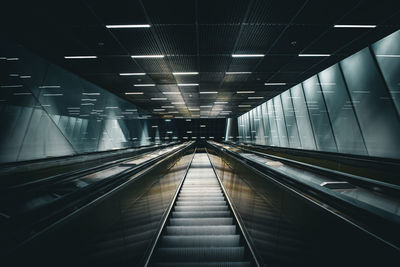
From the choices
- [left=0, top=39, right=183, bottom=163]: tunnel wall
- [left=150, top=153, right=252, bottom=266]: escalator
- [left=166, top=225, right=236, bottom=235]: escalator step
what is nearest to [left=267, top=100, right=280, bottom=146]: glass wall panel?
[left=150, top=153, right=252, bottom=266]: escalator

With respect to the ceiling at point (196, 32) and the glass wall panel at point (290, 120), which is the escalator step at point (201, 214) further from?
the glass wall panel at point (290, 120)

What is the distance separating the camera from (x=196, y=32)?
15.4ft

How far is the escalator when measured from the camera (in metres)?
2.68

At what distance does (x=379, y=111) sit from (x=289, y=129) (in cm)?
709

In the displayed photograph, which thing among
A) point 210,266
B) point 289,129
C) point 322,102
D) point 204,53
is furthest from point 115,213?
point 289,129

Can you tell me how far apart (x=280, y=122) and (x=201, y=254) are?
14.0m

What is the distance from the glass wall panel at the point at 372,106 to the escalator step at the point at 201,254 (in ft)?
21.4

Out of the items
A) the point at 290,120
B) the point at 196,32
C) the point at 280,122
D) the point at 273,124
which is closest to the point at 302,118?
the point at 290,120

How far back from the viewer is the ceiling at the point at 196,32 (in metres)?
3.85

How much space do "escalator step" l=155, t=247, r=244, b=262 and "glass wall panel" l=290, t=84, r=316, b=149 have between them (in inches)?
377

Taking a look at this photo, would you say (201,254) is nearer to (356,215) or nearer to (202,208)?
(202,208)

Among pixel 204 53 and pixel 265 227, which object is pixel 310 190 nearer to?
pixel 265 227

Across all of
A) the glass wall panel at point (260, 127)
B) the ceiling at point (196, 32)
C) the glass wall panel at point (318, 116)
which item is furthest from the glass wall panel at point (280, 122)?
the ceiling at point (196, 32)

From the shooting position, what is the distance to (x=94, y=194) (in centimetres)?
168
